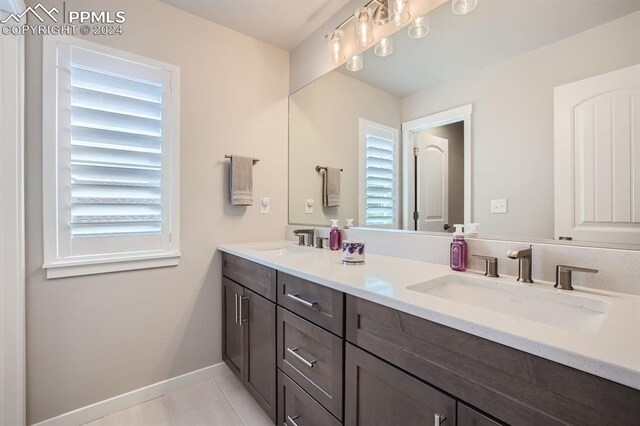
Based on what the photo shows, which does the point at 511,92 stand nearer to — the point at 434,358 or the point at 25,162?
the point at 434,358

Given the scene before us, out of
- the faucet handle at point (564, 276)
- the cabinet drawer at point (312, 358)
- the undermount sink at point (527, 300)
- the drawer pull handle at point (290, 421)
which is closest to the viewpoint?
the undermount sink at point (527, 300)

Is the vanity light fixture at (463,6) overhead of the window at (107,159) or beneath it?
overhead

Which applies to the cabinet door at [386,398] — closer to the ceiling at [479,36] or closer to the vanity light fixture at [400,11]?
the ceiling at [479,36]

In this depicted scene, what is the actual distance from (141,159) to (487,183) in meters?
1.87

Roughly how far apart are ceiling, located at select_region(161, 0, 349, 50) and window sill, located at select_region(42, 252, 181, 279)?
1.60 metres

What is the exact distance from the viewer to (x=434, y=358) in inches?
30.2

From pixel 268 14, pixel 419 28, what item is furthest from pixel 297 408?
pixel 268 14

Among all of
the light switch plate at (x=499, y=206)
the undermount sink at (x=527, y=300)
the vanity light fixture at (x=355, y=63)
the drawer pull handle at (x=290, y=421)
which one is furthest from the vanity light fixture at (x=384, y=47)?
the drawer pull handle at (x=290, y=421)

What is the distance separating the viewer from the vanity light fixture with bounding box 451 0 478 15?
130cm

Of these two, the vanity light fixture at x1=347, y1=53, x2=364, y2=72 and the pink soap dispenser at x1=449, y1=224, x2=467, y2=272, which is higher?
the vanity light fixture at x1=347, y1=53, x2=364, y2=72

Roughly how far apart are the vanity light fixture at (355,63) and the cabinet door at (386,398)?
5.49 feet

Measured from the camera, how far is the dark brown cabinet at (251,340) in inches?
57.0

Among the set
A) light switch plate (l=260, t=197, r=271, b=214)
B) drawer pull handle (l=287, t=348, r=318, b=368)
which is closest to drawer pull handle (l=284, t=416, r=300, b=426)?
drawer pull handle (l=287, t=348, r=318, b=368)

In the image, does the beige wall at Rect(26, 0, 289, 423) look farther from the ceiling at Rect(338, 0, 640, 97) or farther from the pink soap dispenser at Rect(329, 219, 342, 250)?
the ceiling at Rect(338, 0, 640, 97)
